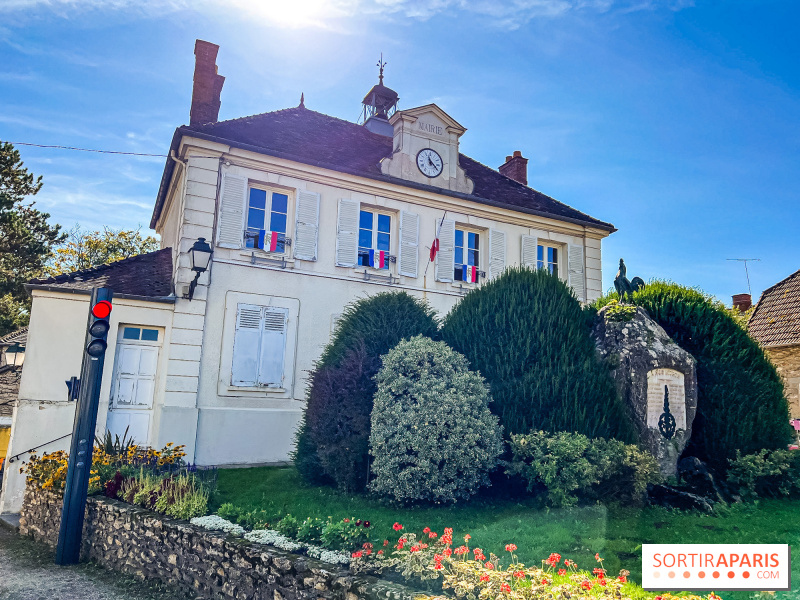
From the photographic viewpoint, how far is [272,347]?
475 inches

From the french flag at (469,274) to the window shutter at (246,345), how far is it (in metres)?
5.27

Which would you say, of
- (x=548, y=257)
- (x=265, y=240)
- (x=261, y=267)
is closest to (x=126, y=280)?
(x=261, y=267)

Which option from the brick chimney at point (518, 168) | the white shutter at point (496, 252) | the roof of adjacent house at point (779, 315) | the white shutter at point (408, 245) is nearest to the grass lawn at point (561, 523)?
the white shutter at point (408, 245)

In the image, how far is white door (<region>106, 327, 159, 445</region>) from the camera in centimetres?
1094

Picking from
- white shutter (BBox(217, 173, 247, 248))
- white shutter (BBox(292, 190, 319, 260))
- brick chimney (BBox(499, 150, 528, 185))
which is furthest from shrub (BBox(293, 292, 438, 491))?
brick chimney (BBox(499, 150, 528, 185))

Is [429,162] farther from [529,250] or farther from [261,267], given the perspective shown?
[261,267]

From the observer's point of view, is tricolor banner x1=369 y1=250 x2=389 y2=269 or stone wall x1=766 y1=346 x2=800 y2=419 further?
stone wall x1=766 y1=346 x2=800 y2=419

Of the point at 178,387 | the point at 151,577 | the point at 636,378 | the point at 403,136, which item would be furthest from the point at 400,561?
the point at 403,136

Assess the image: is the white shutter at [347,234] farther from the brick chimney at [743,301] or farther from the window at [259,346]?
the brick chimney at [743,301]

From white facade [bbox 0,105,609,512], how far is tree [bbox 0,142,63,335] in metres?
13.2

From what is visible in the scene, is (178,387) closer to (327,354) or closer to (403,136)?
(327,354)

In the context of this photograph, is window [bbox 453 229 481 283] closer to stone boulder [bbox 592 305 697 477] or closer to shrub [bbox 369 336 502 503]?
stone boulder [bbox 592 305 697 477]

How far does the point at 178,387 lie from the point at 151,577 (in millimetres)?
5190

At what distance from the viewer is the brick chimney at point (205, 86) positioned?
44.0 feet
